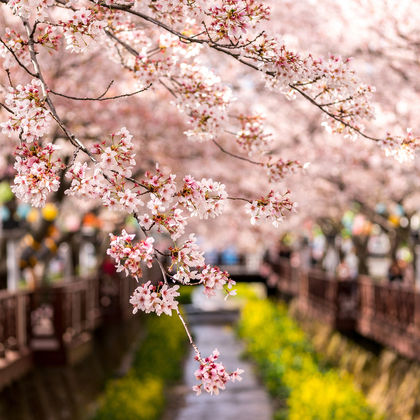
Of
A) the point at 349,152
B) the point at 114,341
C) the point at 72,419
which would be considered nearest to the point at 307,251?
the point at 114,341

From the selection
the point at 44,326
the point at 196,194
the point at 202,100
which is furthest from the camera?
the point at 44,326

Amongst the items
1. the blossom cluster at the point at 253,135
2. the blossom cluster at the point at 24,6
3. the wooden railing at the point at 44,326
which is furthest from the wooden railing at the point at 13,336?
the blossom cluster at the point at 24,6

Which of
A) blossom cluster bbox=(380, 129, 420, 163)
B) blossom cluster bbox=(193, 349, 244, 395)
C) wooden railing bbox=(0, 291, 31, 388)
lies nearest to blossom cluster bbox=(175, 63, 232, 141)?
blossom cluster bbox=(380, 129, 420, 163)

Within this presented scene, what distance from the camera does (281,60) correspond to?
386 cm

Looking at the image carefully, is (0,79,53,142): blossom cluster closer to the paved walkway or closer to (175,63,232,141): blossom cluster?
(175,63,232,141): blossom cluster

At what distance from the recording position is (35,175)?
3.34 m

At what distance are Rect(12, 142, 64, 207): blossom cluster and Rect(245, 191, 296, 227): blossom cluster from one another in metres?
1.02

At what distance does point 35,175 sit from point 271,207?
1194mm

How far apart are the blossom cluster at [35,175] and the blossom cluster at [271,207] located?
1021 mm

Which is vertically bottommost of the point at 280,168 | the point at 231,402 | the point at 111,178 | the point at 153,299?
the point at 231,402

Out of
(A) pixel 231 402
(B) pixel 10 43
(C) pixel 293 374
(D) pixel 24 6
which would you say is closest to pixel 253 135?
(B) pixel 10 43

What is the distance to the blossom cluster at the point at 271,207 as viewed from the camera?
3756 millimetres

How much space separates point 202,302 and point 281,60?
49904 millimetres

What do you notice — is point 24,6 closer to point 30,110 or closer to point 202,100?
point 30,110
